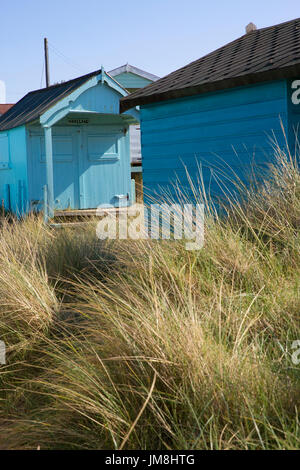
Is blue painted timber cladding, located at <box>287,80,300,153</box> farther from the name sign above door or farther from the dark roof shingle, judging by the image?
the name sign above door

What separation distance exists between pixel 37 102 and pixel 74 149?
1567 mm

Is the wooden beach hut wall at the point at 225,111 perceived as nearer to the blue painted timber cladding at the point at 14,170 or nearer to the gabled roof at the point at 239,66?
the gabled roof at the point at 239,66

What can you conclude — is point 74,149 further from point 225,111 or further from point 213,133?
point 225,111

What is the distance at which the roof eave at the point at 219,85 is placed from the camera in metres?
7.27

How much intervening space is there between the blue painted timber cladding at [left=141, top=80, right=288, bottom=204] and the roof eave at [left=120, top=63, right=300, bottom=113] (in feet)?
0.96

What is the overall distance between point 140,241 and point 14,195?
1114 cm

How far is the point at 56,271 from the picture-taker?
6039 millimetres

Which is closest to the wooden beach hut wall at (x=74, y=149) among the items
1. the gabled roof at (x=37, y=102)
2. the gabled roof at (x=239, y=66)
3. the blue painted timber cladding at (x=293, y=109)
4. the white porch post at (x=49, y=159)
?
the gabled roof at (x=37, y=102)

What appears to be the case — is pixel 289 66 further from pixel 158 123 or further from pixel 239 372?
pixel 239 372

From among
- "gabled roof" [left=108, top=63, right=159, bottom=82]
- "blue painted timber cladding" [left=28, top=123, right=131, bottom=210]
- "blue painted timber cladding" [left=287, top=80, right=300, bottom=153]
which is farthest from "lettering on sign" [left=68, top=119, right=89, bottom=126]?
"blue painted timber cladding" [left=287, top=80, right=300, bottom=153]

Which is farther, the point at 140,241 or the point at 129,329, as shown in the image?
the point at 140,241

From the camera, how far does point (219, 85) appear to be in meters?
8.36

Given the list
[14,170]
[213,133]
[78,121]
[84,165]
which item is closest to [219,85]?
[213,133]

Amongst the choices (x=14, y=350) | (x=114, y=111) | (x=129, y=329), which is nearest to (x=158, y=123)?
(x=114, y=111)
